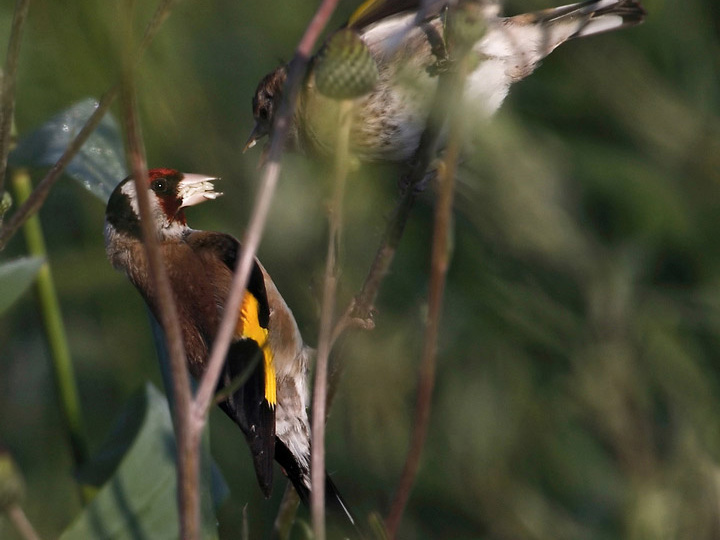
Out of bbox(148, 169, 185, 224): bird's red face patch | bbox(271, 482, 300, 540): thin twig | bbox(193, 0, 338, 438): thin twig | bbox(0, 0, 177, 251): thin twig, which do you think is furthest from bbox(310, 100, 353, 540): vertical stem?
bbox(148, 169, 185, 224): bird's red face patch

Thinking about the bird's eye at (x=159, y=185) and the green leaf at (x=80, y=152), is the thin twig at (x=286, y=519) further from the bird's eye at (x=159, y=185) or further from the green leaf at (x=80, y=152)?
the bird's eye at (x=159, y=185)

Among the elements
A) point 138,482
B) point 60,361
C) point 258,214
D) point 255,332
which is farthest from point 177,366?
point 255,332

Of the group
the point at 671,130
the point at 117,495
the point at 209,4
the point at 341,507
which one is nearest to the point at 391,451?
the point at 341,507

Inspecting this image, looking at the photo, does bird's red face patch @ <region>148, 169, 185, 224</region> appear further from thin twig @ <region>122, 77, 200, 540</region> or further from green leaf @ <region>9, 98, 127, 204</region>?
thin twig @ <region>122, 77, 200, 540</region>

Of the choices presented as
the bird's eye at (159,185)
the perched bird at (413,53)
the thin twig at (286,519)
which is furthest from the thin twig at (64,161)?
the bird's eye at (159,185)

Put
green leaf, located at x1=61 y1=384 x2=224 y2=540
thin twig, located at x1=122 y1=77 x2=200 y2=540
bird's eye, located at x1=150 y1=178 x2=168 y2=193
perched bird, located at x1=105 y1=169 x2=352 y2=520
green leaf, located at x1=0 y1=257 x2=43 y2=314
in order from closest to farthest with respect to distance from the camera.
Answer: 1. thin twig, located at x1=122 y1=77 x2=200 y2=540
2. green leaf, located at x1=0 y1=257 x2=43 y2=314
3. green leaf, located at x1=61 y1=384 x2=224 y2=540
4. perched bird, located at x1=105 y1=169 x2=352 y2=520
5. bird's eye, located at x1=150 y1=178 x2=168 y2=193

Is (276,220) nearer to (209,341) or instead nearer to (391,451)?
(209,341)
